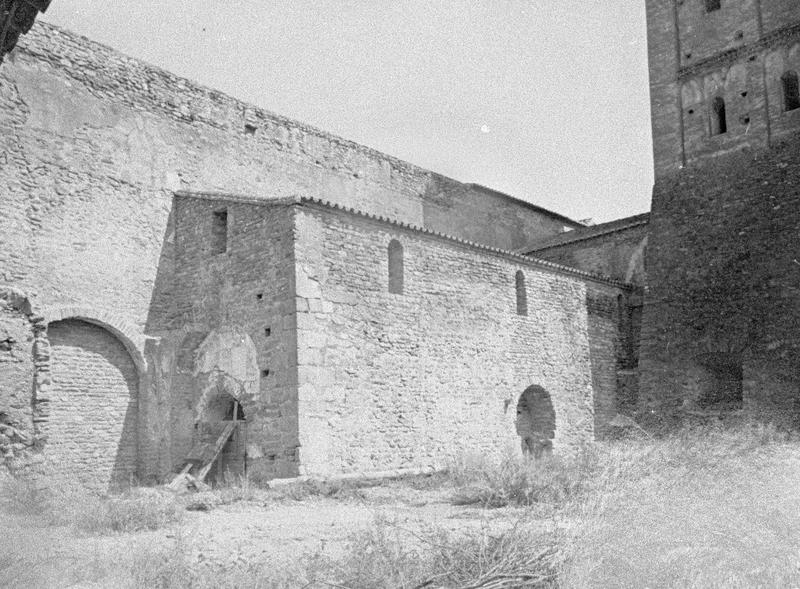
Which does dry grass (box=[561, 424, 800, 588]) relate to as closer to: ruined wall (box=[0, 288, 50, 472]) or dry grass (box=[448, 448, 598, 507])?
dry grass (box=[448, 448, 598, 507])

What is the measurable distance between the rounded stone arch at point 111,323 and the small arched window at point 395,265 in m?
4.72

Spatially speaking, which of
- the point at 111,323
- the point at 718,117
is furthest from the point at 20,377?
the point at 718,117

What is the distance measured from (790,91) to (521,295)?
813 centimetres

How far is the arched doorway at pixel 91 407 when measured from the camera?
1337 centimetres

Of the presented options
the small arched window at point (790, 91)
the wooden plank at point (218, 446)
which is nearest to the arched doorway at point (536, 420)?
the wooden plank at point (218, 446)

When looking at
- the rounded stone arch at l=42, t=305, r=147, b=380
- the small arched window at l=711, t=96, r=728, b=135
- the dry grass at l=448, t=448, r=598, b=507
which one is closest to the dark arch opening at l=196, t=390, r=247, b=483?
the rounded stone arch at l=42, t=305, r=147, b=380

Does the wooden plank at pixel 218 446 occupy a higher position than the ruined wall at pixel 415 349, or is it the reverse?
the ruined wall at pixel 415 349

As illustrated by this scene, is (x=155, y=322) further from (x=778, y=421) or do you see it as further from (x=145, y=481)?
(x=778, y=421)

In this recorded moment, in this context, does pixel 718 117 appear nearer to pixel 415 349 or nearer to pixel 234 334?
pixel 415 349

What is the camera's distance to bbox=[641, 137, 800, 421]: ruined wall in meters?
17.2

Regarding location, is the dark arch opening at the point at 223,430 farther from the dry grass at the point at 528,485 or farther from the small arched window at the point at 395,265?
the dry grass at the point at 528,485

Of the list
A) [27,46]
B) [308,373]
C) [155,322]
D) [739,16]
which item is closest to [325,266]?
[308,373]

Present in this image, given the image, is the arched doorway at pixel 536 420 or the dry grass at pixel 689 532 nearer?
the dry grass at pixel 689 532

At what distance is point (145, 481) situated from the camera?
562 inches
